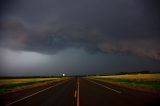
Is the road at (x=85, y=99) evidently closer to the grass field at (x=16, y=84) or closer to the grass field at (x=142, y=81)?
the grass field at (x=142, y=81)

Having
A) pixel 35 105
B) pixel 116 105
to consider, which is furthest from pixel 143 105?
pixel 35 105

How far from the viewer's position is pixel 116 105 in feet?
36.1

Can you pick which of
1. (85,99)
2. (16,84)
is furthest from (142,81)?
(85,99)

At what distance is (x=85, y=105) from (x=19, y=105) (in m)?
4.19

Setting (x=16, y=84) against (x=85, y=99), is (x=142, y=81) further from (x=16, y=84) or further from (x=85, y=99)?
(x=85, y=99)

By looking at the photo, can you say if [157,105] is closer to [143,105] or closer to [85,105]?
[143,105]

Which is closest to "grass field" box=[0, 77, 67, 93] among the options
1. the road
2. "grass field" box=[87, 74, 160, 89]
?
the road

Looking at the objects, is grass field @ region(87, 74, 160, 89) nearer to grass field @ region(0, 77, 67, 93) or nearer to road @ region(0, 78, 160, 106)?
road @ region(0, 78, 160, 106)

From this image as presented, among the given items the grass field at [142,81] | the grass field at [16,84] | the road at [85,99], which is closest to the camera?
the road at [85,99]

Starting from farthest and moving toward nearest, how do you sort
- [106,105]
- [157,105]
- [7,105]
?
[7,105] < [106,105] < [157,105]

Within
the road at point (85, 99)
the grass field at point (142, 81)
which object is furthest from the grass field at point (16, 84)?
the grass field at point (142, 81)

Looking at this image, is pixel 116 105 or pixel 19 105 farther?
pixel 19 105

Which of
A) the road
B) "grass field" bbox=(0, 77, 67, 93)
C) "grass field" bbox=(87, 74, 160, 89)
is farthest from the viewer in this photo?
"grass field" bbox=(0, 77, 67, 93)

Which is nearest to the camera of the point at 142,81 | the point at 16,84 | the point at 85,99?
the point at 85,99
